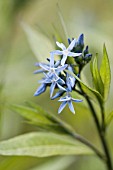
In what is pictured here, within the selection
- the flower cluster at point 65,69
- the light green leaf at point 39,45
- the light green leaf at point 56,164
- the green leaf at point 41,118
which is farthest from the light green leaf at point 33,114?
the light green leaf at point 56,164

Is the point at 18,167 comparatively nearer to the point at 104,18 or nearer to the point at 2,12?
the point at 2,12

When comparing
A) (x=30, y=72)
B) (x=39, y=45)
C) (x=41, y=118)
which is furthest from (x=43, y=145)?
(x=30, y=72)

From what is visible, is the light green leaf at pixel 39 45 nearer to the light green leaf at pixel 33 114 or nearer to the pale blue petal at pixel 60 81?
the light green leaf at pixel 33 114

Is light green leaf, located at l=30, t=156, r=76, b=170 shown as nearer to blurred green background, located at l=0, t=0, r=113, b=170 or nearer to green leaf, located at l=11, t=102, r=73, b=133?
blurred green background, located at l=0, t=0, r=113, b=170

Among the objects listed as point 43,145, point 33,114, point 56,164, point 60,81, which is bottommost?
point 56,164

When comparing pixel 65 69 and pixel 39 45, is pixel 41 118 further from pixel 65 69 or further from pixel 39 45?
pixel 39 45

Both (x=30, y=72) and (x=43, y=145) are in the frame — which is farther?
(x=30, y=72)

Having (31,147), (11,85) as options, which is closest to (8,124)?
(11,85)
